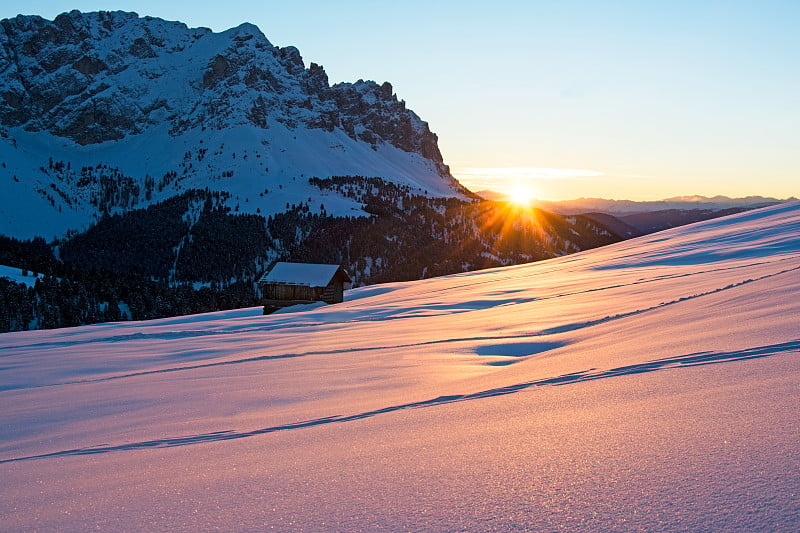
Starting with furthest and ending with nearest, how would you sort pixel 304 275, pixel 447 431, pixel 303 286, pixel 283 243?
pixel 283 243 → pixel 304 275 → pixel 303 286 → pixel 447 431

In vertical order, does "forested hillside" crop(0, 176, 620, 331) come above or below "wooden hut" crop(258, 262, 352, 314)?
above

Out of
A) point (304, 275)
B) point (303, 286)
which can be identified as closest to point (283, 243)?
point (304, 275)

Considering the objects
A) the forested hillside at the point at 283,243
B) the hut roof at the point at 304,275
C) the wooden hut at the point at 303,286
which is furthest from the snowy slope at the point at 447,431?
the forested hillside at the point at 283,243

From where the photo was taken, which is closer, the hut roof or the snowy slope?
the snowy slope

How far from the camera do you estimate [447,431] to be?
3.21m

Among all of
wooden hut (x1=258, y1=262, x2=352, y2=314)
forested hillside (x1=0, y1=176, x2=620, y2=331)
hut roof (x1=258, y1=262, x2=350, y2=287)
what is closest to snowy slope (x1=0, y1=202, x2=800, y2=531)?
wooden hut (x1=258, y1=262, x2=352, y2=314)

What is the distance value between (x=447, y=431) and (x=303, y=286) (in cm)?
3563

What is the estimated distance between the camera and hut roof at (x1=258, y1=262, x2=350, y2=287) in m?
37.9

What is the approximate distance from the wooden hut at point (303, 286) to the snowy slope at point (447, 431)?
2937 centimetres

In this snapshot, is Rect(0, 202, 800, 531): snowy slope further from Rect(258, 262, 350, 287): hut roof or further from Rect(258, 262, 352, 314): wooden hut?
Rect(258, 262, 350, 287): hut roof

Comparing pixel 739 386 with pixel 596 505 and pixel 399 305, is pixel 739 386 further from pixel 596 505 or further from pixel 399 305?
pixel 399 305

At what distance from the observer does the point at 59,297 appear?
81.4 metres

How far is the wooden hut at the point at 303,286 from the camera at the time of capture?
37469 mm

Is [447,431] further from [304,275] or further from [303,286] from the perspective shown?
[304,275]
